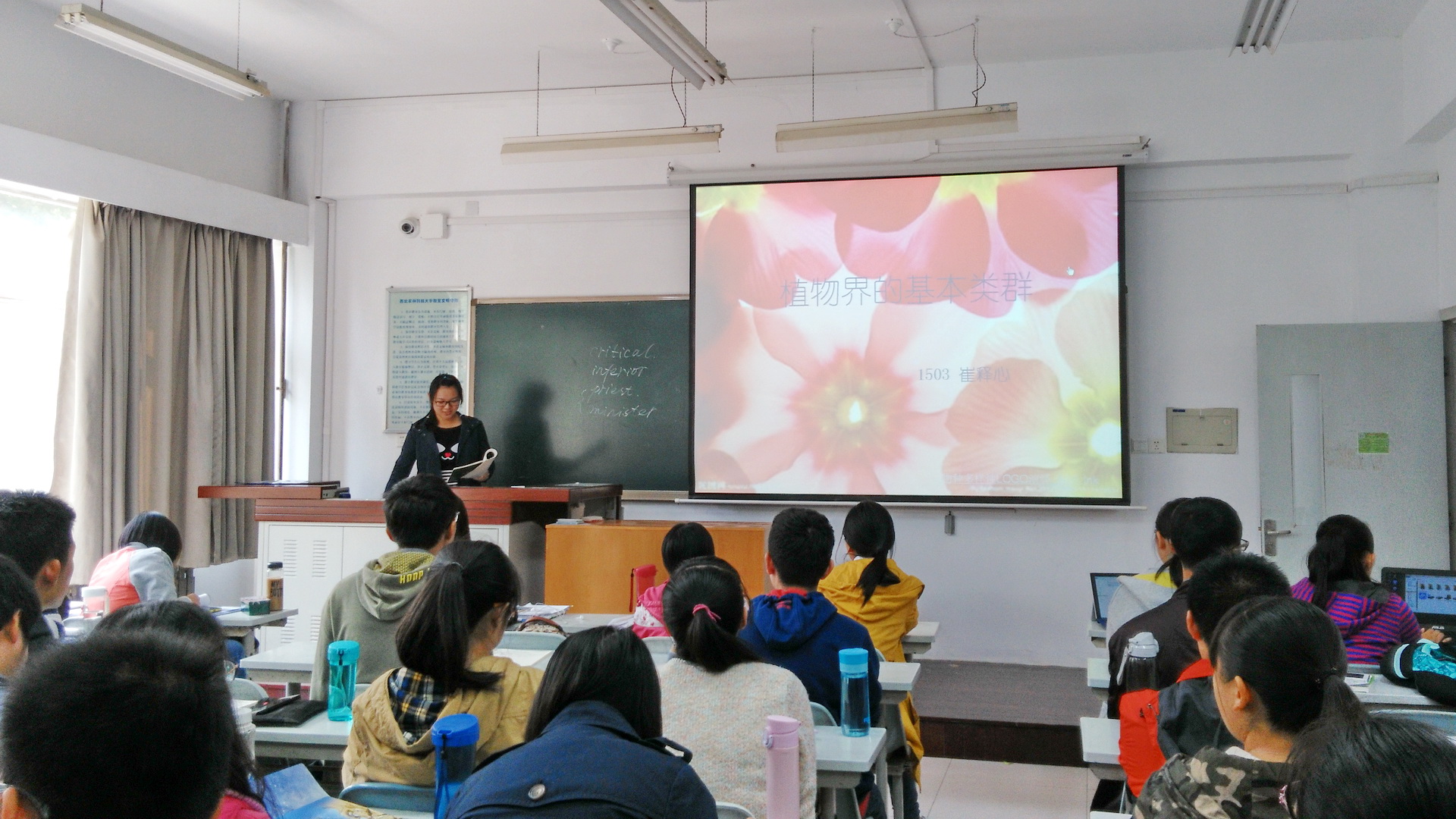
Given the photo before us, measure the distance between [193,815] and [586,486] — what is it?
14.7 ft

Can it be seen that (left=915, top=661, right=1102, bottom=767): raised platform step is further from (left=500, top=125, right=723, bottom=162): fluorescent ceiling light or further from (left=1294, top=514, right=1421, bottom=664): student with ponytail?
(left=500, top=125, right=723, bottom=162): fluorescent ceiling light

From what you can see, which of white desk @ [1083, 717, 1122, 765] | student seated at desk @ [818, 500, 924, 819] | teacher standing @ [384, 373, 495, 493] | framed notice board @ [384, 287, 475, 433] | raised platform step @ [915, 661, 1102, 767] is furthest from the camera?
framed notice board @ [384, 287, 475, 433]

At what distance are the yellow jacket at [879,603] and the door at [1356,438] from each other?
9.15ft

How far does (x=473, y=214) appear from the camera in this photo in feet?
20.9

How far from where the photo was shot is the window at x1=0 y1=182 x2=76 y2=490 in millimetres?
5086

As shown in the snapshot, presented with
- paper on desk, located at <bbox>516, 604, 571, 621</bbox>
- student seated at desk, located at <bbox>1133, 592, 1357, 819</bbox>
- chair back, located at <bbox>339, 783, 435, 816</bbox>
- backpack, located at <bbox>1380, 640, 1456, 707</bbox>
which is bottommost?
paper on desk, located at <bbox>516, 604, 571, 621</bbox>

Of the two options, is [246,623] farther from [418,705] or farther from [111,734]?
[111,734]

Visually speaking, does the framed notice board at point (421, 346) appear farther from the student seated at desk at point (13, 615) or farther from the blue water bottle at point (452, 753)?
the blue water bottle at point (452, 753)

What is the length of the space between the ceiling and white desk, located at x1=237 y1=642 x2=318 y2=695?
3063mm

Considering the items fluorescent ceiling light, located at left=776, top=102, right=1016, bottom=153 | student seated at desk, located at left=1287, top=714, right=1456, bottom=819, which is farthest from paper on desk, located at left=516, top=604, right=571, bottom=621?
student seated at desk, located at left=1287, top=714, right=1456, bottom=819

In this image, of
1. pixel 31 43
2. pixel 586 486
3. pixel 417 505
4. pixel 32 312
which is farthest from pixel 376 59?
pixel 417 505

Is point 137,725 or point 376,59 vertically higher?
point 376,59

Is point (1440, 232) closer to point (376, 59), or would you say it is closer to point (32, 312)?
point (376, 59)

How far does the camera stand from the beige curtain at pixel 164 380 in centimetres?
520
